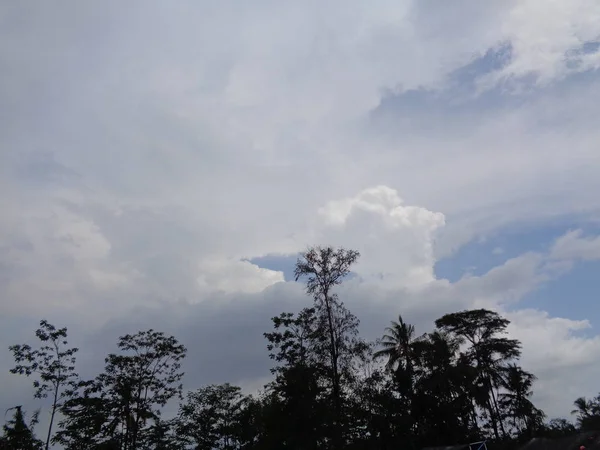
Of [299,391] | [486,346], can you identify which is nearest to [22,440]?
[299,391]

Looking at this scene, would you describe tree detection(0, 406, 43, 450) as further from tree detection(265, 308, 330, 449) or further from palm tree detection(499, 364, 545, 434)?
palm tree detection(499, 364, 545, 434)

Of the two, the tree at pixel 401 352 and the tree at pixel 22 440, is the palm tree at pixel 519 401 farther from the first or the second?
the tree at pixel 22 440

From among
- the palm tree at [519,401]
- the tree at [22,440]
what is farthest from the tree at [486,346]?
the tree at [22,440]

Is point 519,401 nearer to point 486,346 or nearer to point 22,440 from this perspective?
point 486,346

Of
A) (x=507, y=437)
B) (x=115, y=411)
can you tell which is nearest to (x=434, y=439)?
(x=507, y=437)

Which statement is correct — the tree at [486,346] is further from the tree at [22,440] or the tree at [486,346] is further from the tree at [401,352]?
the tree at [22,440]

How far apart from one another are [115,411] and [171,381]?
12.4ft

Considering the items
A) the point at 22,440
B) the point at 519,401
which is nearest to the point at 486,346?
the point at 519,401

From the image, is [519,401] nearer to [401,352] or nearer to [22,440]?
[401,352]

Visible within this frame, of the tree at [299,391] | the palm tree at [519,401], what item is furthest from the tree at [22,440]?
the palm tree at [519,401]

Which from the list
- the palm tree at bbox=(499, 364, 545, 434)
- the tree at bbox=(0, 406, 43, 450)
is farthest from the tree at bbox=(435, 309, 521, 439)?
the tree at bbox=(0, 406, 43, 450)

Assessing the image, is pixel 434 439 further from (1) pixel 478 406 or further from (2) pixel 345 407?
(2) pixel 345 407

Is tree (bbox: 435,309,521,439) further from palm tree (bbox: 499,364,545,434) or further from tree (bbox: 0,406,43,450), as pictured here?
tree (bbox: 0,406,43,450)

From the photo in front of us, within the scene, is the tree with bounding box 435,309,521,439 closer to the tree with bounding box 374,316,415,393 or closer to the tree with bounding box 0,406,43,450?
the tree with bounding box 374,316,415,393
